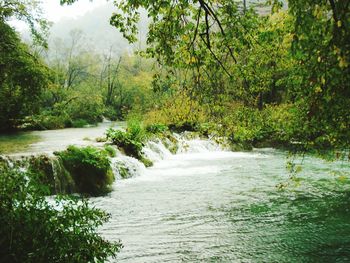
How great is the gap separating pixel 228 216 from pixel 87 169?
17.3 ft

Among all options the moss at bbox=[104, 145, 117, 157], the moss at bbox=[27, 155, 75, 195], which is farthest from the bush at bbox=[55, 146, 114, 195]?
the moss at bbox=[104, 145, 117, 157]

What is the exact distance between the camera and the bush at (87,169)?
12.5 m

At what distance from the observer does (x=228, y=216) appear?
9594 millimetres

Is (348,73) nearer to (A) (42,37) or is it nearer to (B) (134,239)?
(B) (134,239)

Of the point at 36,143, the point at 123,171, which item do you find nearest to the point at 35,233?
the point at 123,171

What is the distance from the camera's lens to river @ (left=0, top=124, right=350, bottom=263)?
7.29 metres

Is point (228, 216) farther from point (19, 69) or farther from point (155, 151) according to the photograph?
point (19, 69)

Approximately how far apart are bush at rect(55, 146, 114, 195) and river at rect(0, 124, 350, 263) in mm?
629

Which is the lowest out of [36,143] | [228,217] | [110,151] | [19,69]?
[228,217]

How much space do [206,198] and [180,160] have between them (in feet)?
24.4

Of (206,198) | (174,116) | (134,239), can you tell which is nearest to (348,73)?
(174,116)

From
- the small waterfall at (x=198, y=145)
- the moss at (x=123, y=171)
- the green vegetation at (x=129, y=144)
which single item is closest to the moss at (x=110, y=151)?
the moss at (x=123, y=171)

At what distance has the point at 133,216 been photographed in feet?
31.5

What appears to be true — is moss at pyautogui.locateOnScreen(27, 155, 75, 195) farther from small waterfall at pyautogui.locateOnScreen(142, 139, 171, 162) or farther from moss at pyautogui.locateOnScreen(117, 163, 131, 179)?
small waterfall at pyautogui.locateOnScreen(142, 139, 171, 162)
